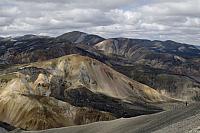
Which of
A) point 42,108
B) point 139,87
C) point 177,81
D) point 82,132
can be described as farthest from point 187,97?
point 82,132

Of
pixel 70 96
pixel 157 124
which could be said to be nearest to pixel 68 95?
pixel 70 96

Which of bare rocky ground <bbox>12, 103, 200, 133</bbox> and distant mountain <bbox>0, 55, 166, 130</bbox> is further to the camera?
distant mountain <bbox>0, 55, 166, 130</bbox>

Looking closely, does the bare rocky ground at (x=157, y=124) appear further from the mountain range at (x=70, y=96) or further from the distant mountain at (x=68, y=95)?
the distant mountain at (x=68, y=95)

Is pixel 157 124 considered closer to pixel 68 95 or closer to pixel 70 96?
pixel 70 96

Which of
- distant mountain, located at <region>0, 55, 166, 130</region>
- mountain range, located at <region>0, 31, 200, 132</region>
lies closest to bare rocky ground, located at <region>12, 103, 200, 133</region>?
mountain range, located at <region>0, 31, 200, 132</region>

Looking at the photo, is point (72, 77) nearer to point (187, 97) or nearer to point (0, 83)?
point (0, 83)

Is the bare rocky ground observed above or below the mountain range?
above

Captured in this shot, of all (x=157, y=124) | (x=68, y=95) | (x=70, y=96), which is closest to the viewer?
(x=157, y=124)

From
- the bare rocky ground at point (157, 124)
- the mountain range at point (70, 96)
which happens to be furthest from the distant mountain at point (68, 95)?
the bare rocky ground at point (157, 124)

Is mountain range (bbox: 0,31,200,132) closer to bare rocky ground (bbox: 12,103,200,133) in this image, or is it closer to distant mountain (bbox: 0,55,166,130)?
distant mountain (bbox: 0,55,166,130)
